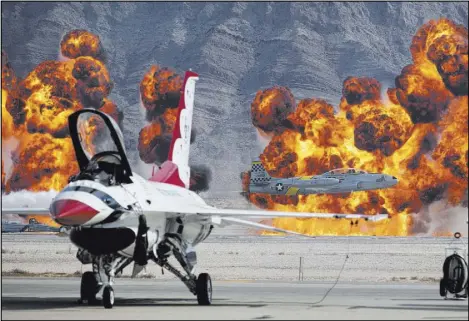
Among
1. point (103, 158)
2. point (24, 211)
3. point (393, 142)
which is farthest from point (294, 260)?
point (103, 158)

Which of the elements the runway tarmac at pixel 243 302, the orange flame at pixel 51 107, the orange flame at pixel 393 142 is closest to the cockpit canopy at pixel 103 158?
the runway tarmac at pixel 243 302

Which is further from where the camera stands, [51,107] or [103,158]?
[51,107]

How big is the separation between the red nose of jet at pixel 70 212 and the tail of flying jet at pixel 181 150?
32.5 ft

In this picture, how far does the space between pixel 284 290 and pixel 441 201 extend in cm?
8980

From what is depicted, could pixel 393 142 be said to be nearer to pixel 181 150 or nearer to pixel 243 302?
pixel 181 150

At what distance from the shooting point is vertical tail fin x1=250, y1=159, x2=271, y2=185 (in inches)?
5428

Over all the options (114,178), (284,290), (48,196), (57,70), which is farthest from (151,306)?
(57,70)

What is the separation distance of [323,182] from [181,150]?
91.9 metres

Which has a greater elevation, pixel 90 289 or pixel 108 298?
pixel 90 289

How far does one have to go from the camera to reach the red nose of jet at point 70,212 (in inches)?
Answer: 1180

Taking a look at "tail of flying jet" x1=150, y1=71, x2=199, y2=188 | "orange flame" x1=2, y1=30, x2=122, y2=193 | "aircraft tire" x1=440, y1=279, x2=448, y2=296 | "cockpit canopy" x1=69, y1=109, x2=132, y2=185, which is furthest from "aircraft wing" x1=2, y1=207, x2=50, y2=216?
"orange flame" x1=2, y1=30, x2=122, y2=193

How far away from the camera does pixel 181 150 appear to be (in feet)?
140

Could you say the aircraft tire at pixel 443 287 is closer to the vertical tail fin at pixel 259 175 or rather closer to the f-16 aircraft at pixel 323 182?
the f-16 aircraft at pixel 323 182

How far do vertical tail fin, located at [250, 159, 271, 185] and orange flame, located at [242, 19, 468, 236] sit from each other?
5.27m
